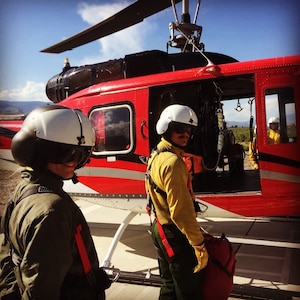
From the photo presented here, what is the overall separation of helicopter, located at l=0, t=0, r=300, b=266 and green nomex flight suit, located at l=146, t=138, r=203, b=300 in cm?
154

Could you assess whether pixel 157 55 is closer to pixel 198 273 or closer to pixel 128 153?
pixel 128 153

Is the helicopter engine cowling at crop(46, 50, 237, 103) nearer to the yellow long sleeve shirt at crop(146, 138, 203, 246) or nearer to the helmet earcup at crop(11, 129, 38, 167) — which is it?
the yellow long sleeve shirt at crop(146, 138, 203, 246)

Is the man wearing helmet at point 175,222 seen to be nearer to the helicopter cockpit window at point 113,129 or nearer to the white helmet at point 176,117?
the white helmet at point 176,117

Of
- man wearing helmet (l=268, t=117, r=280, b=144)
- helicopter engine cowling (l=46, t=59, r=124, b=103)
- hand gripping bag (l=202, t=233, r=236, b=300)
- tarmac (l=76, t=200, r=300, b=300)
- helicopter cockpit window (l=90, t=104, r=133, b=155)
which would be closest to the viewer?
hand gripping bag (l=202, t=233, r=236, b=300)

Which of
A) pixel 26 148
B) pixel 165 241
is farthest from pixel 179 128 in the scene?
pixel 26 148

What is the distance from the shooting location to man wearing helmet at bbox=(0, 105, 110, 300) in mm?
→ 1179

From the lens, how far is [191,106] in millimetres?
4621

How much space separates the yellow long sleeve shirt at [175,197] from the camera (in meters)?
2.20

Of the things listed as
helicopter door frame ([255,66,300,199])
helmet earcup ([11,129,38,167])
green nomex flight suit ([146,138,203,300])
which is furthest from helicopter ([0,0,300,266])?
helmet earcup ([11,129,38,167])

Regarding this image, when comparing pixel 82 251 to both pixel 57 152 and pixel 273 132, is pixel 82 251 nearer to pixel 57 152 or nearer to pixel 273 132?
pixel 57 152

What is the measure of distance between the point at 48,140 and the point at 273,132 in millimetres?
2713

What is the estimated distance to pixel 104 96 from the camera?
4.32 m

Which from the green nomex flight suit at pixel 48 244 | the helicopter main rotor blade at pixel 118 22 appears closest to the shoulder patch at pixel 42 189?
the green nomex flight suit at pixel 48 244

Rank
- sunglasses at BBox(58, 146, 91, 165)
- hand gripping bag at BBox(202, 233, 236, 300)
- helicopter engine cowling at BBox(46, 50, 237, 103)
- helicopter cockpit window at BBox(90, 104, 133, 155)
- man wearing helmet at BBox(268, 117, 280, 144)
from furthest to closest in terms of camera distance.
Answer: helicopter engine cowling at BBox(46, 50, 237, 103), helicopter cockpit window at BBox(90, 104, 133, 155), man wearing helmet at BBox(268, 117, 280, 144), hand gripping bag at BBox(202, 233, 236, 300), sunglasses at BBox(58, 146, 91, 165)
